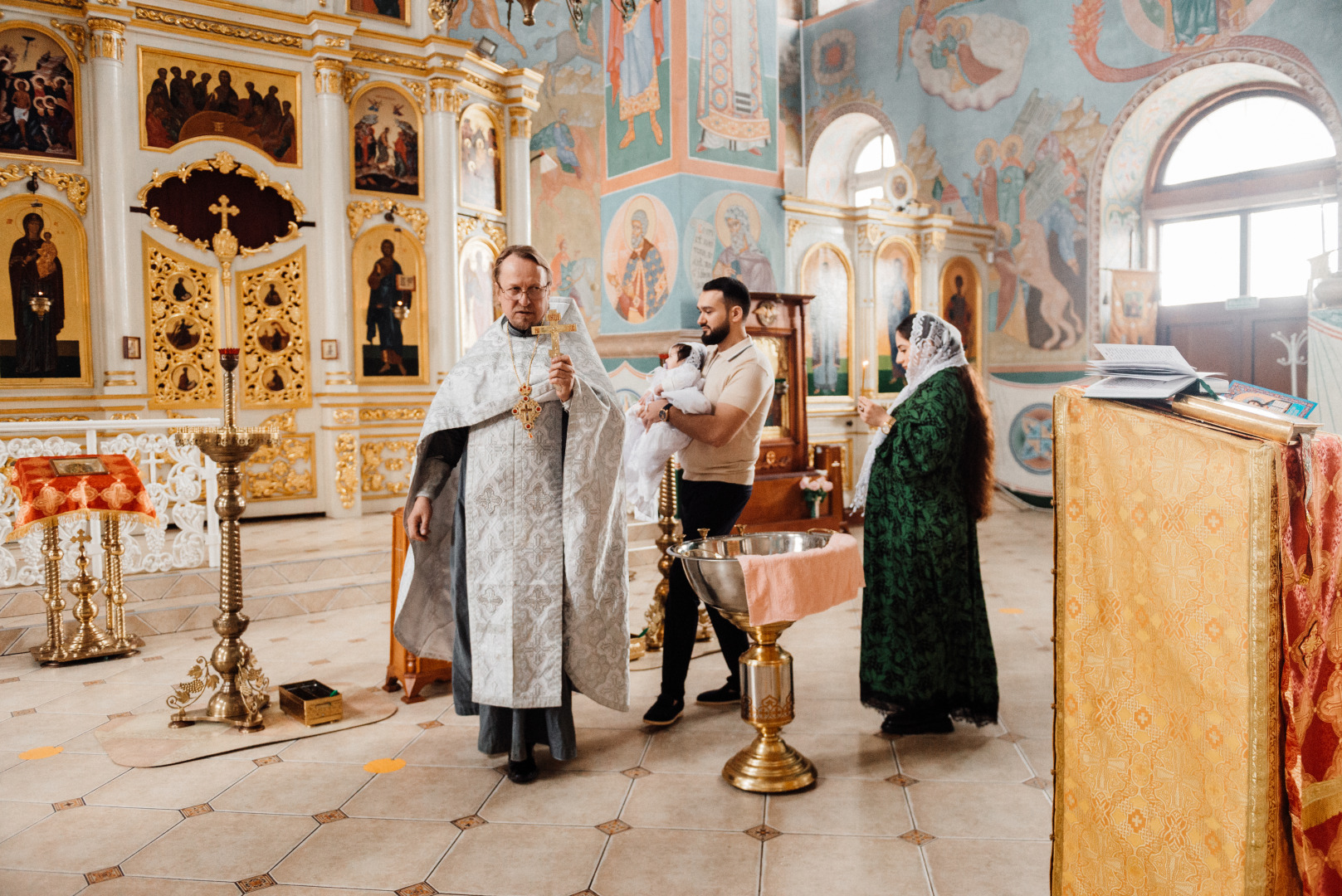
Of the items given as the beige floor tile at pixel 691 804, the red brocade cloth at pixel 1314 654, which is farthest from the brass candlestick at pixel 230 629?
the red brocade cloth at pixel 1314 654

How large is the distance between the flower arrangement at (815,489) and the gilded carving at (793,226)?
3.06 m

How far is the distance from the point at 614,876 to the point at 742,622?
92cm

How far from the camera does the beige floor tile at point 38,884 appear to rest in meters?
2.62

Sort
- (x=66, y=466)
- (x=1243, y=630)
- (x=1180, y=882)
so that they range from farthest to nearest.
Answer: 1. (x=66, y=466)
2. (x=1180, y=882)
3. (x=1243, y=630)

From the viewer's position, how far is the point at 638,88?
401 inches

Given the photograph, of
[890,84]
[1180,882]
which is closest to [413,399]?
[1180,882]

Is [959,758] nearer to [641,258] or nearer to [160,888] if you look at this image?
[160,888]

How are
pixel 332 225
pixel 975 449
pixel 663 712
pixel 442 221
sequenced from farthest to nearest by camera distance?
pixel 442 221 < pixel 332 225 < pixel 663 712 < pixel 975 449

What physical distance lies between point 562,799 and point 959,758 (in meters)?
1.49

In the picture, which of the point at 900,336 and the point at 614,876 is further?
the point at 900,336

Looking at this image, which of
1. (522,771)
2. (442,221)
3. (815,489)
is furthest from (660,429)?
(442,221)

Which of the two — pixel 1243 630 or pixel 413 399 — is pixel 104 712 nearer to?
pixel 1243 630

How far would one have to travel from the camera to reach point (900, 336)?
146 inches

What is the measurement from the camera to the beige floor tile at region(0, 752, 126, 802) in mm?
3357
